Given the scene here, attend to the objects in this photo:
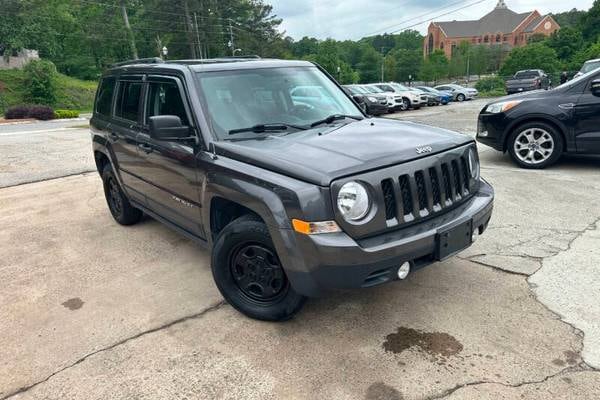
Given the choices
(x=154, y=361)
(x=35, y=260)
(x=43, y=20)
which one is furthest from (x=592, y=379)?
(x=43, y=20)

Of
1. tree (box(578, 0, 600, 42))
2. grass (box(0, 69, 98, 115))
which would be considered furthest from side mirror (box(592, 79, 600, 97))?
tree (box(578, 0, 600, 42))

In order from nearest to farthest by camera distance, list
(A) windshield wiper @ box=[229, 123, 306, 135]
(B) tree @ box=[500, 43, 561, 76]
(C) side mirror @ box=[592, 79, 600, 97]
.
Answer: (A) windshield wiper @ box=[229, 123, 306, 135] < (C) side mirror @ box=[592, 79, 600, 97] < (B) tree @ box=[500, 43, 561, 76]

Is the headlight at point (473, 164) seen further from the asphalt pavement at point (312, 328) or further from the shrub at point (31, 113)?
the shrub at point (31, 113)

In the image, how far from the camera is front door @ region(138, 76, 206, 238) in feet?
11.7

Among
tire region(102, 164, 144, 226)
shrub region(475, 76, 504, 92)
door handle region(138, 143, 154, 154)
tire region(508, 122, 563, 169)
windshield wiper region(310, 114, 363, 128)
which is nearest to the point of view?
windshield wiper region(310, 114, 363, 128)

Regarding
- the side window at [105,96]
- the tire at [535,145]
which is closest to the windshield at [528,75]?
the tire at [535,145]

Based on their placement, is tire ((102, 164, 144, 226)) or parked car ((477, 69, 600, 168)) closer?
tire ((102, 164, 144, 226))

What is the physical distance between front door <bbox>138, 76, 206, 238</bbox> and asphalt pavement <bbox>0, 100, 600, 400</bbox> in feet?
1.93

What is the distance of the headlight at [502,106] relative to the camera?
716 centimetres

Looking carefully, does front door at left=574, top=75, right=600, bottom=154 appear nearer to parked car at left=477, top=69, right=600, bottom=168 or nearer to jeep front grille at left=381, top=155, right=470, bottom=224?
parked car at left=477, top=69, right=600, bottom=168

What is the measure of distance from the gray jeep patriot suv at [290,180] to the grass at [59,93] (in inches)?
1462

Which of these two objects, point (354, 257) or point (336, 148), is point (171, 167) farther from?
point (354, 257)

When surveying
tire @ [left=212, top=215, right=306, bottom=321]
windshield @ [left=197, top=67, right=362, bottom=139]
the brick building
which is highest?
the brick building

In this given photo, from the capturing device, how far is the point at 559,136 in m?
6.88
